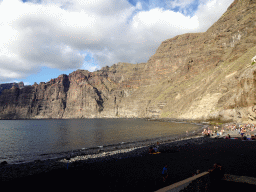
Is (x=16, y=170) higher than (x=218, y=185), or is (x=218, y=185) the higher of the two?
(x=218, y=185)

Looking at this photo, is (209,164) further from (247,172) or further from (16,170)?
(16,170)

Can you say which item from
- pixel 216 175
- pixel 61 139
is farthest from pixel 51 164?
pixel 61 139

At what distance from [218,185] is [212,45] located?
550 feet

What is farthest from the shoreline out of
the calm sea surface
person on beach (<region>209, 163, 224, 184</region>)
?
person on beach (<region>209, 163, 224, 184</region>)

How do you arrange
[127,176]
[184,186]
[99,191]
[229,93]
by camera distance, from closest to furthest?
[184,186] < [99,191] < [127,176] < [229,93]

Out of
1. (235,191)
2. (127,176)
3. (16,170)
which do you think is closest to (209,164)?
(127,176)

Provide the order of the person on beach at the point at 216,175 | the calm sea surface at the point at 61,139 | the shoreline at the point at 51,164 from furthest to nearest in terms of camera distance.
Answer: the calm sea surface at the point at 61,139
the shoreline at the point at 51,164
the person on beach at the point at 216,175

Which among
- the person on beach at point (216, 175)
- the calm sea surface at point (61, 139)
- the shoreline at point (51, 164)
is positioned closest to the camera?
the person on beach at point (216, 175)

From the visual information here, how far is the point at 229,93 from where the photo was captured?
249 feet

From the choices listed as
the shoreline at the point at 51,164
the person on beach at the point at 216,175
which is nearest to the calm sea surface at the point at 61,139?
the shoreline at the point at 51,164

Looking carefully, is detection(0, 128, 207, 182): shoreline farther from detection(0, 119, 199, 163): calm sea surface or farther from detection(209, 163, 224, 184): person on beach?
detection(209, 163, 224, 184): person on beach

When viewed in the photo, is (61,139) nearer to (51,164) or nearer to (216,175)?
(51,164)

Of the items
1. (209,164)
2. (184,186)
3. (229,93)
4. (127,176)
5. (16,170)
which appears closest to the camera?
(184,186)

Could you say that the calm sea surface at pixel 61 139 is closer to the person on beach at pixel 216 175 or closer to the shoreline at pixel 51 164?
the shoreline at pixel 51 164
